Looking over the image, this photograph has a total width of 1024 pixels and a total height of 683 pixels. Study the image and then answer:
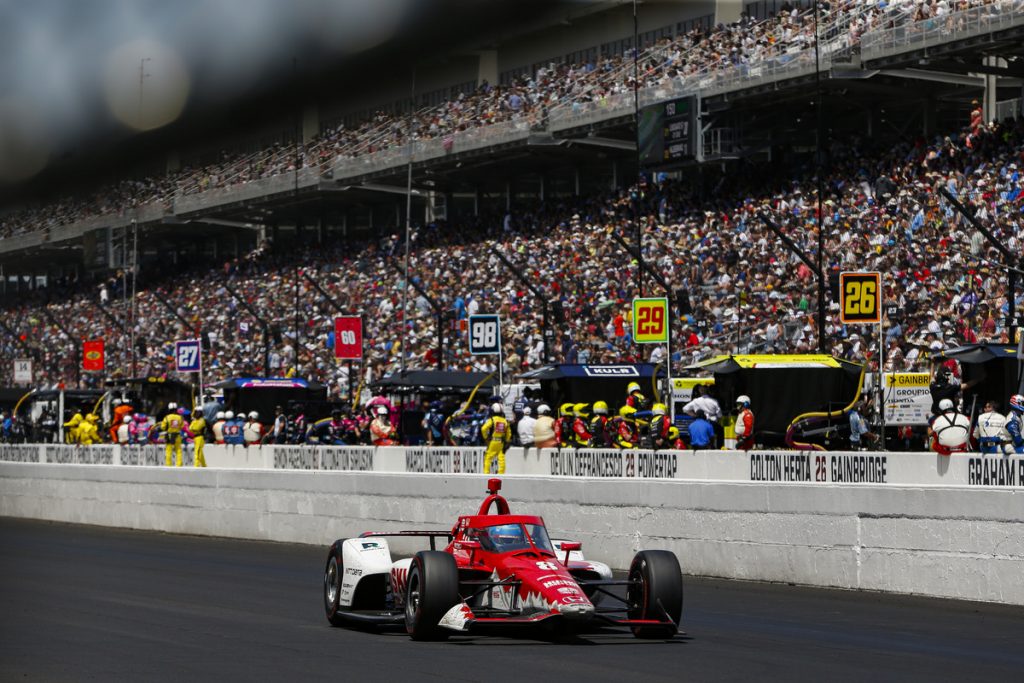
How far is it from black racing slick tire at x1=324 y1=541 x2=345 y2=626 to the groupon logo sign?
1523 cm

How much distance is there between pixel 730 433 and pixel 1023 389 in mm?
5050

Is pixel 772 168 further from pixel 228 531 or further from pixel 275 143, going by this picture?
pixel 275 143

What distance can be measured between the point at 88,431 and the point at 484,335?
9.17 m

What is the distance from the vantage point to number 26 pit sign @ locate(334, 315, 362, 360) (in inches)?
1171

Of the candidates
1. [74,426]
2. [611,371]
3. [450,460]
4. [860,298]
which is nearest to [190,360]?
[74,426]

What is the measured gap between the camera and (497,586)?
10945 millimetres

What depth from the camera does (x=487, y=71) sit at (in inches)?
73.3

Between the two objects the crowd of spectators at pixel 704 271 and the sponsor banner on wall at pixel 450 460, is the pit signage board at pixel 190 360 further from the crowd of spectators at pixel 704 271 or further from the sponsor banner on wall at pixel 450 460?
the sponsor banner on wall at pixel 450 460

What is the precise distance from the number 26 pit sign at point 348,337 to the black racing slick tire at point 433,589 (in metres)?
19.1

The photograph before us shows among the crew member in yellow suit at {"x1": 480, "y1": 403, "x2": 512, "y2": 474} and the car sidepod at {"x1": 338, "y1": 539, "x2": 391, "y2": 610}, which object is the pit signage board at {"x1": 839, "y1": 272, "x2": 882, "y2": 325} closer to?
the crew member in yellow suit at {"x1": 480, "y1": 403, "x2": 512, "y2": 474}

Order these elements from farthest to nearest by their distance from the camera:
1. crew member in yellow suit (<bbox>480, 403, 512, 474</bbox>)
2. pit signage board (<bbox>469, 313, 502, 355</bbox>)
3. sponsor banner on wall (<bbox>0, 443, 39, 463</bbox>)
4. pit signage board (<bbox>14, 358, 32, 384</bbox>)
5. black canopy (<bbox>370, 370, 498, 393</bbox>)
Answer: black canopy (<bbox>370, 370, 498, 393</bbox>) → sponsor banner on wall (<bbox>0, 443, 39, 463</bbox>) → pit signage board (<bbox>469, 313, 502, 355</bbox>) → crew member in yellow suit (<bbox>480, 403, 512, 474</bbox>) → pit signage board (<bbox>14, 358, 32, 384</bbox>)

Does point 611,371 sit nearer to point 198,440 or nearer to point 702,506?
point 198,440

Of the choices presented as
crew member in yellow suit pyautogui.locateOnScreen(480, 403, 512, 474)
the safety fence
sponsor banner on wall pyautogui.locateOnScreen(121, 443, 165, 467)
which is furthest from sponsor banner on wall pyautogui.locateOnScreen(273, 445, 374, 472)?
sponsor banner on wall pyautogui.locateOnScreen(121, 443, 165, 467)

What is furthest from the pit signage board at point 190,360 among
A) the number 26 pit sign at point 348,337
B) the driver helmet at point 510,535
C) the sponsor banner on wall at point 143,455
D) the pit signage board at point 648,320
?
the driver helmet at point 510,535
